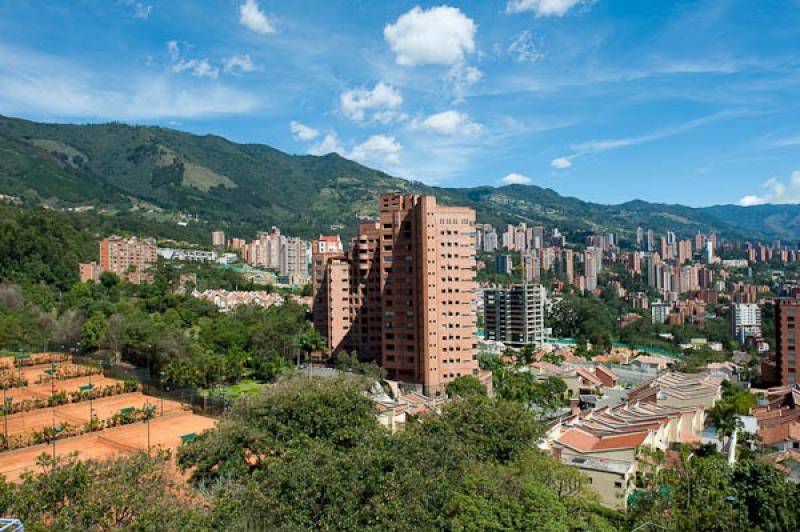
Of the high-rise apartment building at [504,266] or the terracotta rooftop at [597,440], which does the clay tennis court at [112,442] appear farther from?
the high-rise apartment building at [504,266]

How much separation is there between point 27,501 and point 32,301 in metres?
34.5

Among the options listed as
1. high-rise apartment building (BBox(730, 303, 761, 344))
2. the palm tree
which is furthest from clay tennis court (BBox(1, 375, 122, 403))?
high-rise apartment building (BBox(730, 303, 761, 344))

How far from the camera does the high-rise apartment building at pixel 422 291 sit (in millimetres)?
26891

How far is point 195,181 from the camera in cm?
13875

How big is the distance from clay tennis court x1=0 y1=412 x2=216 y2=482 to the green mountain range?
82.2 metres

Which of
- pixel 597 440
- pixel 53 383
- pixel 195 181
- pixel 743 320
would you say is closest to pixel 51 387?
pixel 53 383

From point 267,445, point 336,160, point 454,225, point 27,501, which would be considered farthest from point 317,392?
point 336,160

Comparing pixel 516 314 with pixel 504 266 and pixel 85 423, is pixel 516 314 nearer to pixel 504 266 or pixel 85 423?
pixel 85 423

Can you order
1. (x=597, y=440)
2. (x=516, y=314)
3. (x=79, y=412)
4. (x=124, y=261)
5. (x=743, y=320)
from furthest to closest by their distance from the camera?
(x=743, y=320)
(x=124, y=261)
(x=516, y=314)
(x=79, y=412)
(x=597, y=440)

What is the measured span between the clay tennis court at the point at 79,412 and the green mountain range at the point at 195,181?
3060 inches

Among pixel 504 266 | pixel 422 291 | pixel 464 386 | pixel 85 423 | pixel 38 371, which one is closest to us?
pixel 85 423

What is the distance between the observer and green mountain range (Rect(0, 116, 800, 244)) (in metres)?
107

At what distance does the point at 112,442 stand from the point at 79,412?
5119 mm

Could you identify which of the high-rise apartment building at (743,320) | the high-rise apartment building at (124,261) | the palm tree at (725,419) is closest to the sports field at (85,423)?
the palm tree at (725,419)
